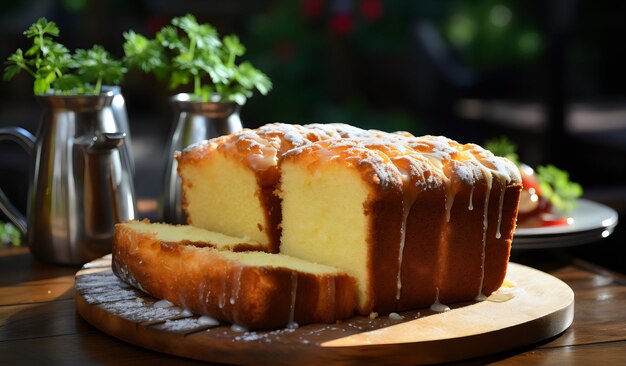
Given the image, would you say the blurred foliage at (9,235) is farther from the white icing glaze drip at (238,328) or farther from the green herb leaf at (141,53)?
the white icing glaze drip at (238,328)

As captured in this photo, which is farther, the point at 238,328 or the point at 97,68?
the point at 97,68

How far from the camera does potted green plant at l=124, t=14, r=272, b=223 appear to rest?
2.52 meters

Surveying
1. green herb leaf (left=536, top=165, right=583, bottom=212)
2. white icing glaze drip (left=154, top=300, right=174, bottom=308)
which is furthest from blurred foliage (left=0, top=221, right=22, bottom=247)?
green herb leaf (left=536, top=165, right=583, bottom=212)

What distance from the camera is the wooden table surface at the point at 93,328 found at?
1.68 metres

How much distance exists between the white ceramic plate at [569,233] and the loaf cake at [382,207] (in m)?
0.37

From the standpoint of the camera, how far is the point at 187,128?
2.56 m

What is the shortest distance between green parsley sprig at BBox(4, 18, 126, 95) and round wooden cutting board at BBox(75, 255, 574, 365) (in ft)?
1.95

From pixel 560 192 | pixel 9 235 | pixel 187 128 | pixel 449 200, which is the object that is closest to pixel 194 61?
pixel 187 128

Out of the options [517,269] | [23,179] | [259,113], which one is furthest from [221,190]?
[259,113]

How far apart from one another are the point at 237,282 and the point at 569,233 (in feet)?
3.61

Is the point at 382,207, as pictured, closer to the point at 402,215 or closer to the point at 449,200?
the point at 402,215

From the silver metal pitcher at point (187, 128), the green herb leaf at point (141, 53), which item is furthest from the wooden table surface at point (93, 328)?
the green herb leaf at point (141, 53)

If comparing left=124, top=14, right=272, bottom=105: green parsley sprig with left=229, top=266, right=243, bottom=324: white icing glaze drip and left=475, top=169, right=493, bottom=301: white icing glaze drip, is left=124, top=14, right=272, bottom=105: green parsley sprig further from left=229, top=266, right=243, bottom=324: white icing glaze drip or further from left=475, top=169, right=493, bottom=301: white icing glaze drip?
left=229, top=266, right=243, bottom=324: white icing glaze drip

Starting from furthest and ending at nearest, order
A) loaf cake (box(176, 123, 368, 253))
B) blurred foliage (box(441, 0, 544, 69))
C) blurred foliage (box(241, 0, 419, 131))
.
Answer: blurred foliage (box(441, 0, 544, 69))
blurred foliage (box(241, 0, 419, 131))
loaf cake (box(176, 123, 368, 253))
